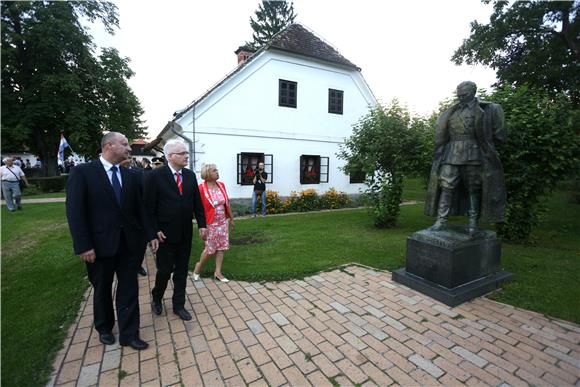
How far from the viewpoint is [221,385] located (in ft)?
7.34

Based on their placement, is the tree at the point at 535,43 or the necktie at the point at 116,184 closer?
the necktie at the point at 116,184

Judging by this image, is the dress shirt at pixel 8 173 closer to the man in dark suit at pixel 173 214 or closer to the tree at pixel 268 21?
the man in dark suit at pixel 173 214

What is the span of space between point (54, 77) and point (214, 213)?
18.2 meters

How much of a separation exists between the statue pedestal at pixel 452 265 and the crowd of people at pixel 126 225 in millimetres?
2916

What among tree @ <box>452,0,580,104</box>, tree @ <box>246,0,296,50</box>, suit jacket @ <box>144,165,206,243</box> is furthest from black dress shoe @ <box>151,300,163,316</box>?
tree @ <box>246,0,296,50</box>

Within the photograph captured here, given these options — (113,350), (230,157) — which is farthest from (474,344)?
(230,157)

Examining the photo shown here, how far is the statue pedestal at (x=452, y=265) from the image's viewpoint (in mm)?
3630

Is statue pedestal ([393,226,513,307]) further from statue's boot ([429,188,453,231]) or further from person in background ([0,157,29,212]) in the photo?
person in background ([0,157,29,212])

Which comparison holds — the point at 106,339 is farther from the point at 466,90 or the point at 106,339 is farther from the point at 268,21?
the point at 268,21

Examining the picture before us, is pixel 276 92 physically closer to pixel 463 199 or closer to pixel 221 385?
pixel 463 199

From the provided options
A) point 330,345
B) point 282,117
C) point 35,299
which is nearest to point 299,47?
point 282,117

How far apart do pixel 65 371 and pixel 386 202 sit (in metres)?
7.03

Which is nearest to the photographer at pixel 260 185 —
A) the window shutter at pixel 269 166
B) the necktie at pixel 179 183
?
the window shutter at pixel 269 166

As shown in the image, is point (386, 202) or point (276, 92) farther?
point (276, 92)
